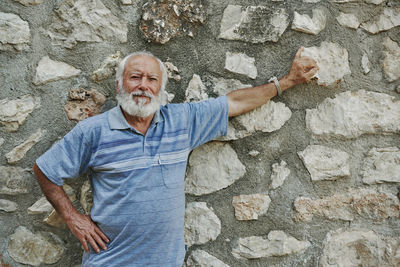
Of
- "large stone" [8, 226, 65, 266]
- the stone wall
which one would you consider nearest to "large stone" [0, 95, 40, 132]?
the stone wall

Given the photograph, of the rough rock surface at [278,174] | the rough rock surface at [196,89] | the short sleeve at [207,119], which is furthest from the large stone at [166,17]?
the rough rock surface at [278,174]

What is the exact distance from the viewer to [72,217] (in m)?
1.73

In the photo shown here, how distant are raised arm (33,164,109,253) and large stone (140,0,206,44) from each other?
873 millimetres

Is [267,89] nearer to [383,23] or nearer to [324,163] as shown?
[324,163]

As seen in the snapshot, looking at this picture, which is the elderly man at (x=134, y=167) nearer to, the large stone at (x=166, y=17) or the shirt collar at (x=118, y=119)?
the shirt collar at (x=118, y=119)

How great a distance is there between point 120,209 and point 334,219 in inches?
43.8

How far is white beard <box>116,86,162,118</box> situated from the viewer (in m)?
1.67

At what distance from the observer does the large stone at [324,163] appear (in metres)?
1.87

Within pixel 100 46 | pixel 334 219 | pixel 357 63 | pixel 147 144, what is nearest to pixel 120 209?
pixel 147 144

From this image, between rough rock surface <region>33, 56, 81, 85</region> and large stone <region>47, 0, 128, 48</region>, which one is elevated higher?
large stone <region>47, 0, 128, 48</region>

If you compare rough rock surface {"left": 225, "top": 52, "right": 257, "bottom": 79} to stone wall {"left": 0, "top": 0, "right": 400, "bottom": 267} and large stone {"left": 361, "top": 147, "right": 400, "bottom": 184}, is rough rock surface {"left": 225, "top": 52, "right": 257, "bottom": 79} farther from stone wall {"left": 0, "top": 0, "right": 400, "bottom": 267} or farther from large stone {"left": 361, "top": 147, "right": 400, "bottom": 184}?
large stone {"left": 361, "top": 147, "right": 400, "bottom": 184}

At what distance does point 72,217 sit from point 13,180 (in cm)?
37

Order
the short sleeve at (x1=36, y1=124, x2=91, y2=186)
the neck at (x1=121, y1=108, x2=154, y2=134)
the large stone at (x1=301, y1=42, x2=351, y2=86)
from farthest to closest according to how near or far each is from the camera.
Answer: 1. the large stone at (x1=301, y1=42, x2=351, y2=86)
2. the neck at (x1=121, y1=108, x2=154, y2=134)
3. the short sleeve at (x1=36, y1=124, x2=91, y2=186)

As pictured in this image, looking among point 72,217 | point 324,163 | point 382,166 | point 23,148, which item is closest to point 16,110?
point 23,148
